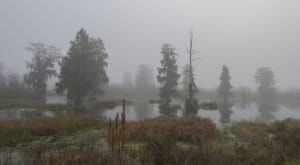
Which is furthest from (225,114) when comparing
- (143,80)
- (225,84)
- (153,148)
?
(143,80)

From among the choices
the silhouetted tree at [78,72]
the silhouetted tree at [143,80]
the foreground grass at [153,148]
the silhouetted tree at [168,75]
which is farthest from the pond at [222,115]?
the silhouetted tree at [143,80]

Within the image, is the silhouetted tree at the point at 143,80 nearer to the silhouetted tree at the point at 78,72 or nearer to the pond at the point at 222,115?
the silhouetted tree at the point at 78,72

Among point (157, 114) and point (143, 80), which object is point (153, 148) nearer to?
point (157, 114)

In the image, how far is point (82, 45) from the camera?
106 ft

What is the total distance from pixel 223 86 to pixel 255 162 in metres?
50.8

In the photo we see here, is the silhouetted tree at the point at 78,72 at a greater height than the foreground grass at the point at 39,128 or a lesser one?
greater

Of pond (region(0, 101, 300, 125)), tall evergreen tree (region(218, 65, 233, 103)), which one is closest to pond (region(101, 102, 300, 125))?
pond (region(0, 101, 300, 125))

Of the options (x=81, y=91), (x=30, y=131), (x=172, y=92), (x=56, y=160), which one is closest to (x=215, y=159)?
(x=56, y=160)

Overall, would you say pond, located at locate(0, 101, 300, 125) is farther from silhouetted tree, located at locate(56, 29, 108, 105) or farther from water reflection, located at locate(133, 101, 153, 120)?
silhouetted tree, located at locate(56, 29, 108, 105)

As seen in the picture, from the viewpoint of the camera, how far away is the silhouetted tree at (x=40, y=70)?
154ft

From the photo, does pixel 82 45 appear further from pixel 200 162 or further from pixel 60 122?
pixel 200 162

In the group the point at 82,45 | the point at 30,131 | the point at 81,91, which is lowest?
the point at 30,131

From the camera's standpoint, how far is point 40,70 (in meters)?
47.6

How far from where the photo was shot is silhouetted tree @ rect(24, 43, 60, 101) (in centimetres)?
4697
